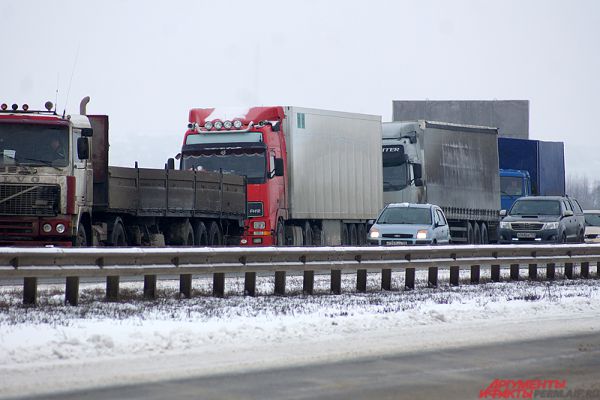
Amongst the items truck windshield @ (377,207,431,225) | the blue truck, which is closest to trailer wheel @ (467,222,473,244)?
the blue truck

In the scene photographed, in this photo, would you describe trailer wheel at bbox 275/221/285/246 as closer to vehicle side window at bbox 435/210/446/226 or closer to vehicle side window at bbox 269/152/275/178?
vehicle side window at bbox 269/152/275/178

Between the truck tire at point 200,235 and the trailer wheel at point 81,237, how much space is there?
17.9 feet

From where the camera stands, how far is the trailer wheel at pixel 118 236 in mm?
27156

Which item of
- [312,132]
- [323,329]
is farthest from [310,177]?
[323,329]

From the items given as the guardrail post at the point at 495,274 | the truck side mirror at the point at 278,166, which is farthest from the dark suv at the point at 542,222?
the guardrail post at the point at 495,274

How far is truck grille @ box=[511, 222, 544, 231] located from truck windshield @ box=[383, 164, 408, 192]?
376cm

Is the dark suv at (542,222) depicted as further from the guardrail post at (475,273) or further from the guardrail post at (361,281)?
the guardrail post at (361,281)

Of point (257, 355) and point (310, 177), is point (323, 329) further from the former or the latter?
point (310, 177)

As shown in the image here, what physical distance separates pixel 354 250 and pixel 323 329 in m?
6.49

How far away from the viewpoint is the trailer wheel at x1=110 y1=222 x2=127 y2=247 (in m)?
27.2

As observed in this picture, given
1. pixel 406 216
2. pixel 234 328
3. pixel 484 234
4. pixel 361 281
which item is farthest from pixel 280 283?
pixel 484 234

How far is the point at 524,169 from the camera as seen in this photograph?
50.0 metres

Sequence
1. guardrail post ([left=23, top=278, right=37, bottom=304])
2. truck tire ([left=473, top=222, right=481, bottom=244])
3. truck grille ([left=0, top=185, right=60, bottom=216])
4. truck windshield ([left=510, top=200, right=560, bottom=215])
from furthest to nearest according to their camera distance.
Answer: truck tire ([left=473, top=222, right=481, bottom=244]) < truck windshield ([left=510, top=200, right=560, bottom=215]) < truck grille ([left=0, top=185, right=60, bottom=216]) < guardrail post ([left=23, top=278, right=37, bottom=304])

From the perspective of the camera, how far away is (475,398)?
8930mm
